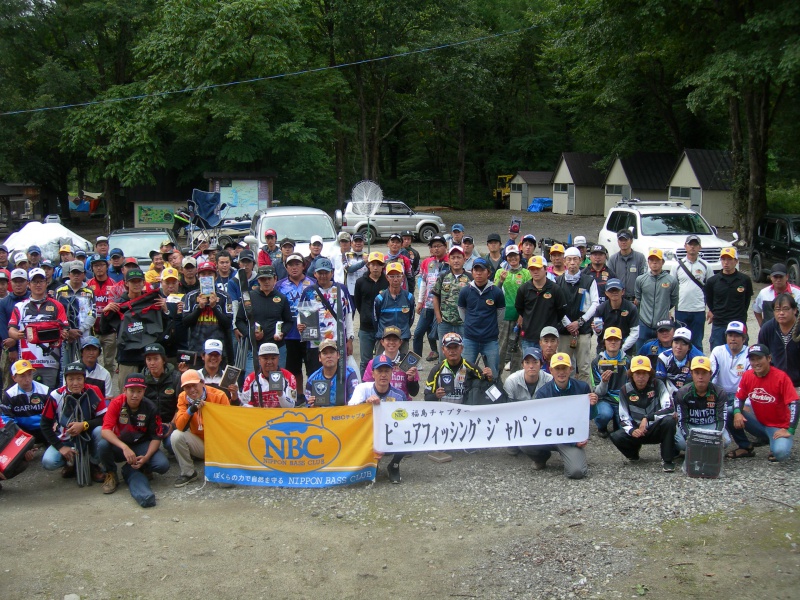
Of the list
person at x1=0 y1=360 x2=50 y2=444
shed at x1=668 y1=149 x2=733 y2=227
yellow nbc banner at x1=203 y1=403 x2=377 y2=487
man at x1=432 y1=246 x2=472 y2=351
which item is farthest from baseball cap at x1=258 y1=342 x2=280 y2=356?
shed at x1=668 y1=149 x2=733 y2=227

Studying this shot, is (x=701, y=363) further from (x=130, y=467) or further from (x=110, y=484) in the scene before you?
(x=110, y=484)

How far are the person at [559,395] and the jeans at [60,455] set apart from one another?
423cm

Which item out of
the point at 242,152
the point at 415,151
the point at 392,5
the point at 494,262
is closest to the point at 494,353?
the point at 494,262

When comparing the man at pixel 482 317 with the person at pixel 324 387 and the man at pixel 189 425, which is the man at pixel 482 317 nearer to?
the person at pixel 324 387

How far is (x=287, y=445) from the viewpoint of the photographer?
732cm

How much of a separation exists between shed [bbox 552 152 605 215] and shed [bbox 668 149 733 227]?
8035 mm

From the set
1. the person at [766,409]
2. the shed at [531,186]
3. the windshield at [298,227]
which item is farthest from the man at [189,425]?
the shed at [531,186]

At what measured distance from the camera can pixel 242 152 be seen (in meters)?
30.8

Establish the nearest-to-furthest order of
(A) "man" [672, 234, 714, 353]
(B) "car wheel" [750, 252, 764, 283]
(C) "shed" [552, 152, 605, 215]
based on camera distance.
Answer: (A) "man" [672, 234, 714, 353]
(B) "car wheel" [750, 252, 764, 283]
(C) "shed" [552, 152, 605, 215]

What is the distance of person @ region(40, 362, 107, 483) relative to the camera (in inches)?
292

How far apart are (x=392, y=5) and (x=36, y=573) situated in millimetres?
33303

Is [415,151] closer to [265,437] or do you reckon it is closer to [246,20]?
[246,20]

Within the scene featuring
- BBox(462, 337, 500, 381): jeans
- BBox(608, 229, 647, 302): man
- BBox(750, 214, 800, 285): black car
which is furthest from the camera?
BBox(750, 214, 800, 285): black car

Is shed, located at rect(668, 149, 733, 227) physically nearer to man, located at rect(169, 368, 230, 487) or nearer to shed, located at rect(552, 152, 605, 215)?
shed, located at rect(552, 152, 605, 215)
